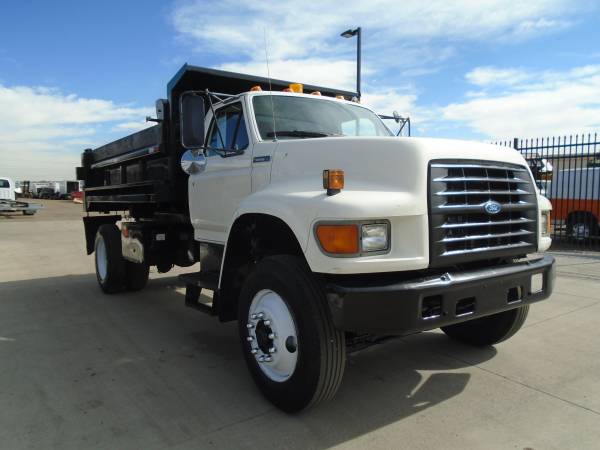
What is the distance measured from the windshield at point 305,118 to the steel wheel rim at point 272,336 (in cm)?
137

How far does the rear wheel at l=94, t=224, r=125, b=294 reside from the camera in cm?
669

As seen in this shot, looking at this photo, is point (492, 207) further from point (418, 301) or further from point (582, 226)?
point (582, 226)

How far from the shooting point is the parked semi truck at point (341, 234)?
269 centimetres

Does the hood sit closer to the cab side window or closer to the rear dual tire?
the cab side window

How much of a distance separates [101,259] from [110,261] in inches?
19.9

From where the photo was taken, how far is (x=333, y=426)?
9.82 feet

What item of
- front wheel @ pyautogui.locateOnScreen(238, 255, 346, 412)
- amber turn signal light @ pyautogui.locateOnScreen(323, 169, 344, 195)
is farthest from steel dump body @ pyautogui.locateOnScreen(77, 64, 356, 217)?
front wheel @ pyautogui.locateOnScreen(238, 255, 346, 412)

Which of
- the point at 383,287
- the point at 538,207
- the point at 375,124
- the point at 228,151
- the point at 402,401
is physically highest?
the point at 375,124

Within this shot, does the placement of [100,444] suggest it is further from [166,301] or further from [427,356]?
[166,301]

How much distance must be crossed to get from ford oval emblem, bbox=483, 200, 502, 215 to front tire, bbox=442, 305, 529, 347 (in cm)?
119

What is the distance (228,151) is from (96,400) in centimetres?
212

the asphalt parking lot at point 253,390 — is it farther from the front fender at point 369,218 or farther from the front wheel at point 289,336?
the front fender at point 369,218

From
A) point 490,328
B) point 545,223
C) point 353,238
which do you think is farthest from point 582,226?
point 353,238

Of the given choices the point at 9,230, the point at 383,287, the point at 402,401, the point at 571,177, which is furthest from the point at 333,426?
the point at 9,230
